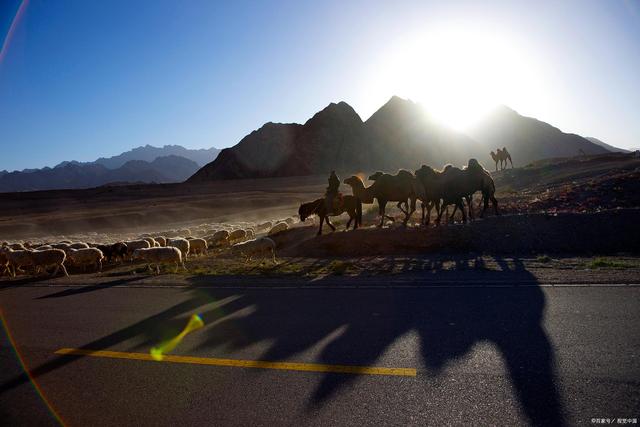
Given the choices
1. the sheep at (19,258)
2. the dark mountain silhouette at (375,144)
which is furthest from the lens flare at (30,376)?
the dark mountain silhouette at (375,144)

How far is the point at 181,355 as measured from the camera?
6.23 metres

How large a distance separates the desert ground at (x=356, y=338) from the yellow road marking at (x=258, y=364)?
31 mm

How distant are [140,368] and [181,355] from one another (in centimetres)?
56

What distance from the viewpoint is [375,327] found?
683 cm

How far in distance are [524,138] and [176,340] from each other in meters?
157

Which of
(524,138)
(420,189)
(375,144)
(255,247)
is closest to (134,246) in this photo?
(255,247)

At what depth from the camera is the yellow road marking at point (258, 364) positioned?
17.2 feet

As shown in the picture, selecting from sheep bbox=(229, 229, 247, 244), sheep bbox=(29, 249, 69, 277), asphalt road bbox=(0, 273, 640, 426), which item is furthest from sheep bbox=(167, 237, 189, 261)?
asphalt road bbox=(0, 273, 640, 426)

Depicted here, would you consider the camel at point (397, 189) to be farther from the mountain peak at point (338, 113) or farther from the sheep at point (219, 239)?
the mountain peak at point (338, 113)

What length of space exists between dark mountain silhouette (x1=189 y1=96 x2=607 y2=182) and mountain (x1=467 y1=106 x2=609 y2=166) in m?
0.29

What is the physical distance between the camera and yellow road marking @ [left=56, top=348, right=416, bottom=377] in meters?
5.25

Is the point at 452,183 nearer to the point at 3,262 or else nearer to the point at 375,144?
the point at 3,262

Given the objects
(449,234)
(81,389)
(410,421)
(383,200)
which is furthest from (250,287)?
(383,200)

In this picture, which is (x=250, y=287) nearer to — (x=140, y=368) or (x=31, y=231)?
(x=140, y=368)
